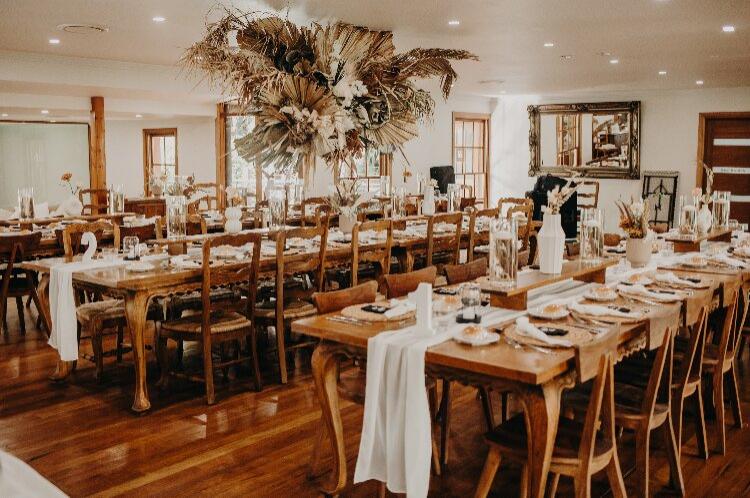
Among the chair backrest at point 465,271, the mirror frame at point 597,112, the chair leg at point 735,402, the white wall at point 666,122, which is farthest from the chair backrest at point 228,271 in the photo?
the mirror frame at point 597,112

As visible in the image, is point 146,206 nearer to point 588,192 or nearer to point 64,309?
point 588,192

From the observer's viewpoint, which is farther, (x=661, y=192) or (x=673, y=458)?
(x=661, y=192)

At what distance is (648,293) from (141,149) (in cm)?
1463

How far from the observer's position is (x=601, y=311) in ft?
11.5

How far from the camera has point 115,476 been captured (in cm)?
368

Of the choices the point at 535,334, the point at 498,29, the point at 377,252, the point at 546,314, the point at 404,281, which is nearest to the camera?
the point at 535,334

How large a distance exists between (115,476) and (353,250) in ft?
8.12

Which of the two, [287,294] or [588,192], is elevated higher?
[588,192]

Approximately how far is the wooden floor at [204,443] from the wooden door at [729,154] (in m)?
8.75

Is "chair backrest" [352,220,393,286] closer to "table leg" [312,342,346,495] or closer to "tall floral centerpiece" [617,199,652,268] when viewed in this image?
"tall floral centerpiece" [617,199,652,268]

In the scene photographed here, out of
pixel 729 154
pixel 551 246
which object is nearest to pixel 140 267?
Result: pixel 551 246

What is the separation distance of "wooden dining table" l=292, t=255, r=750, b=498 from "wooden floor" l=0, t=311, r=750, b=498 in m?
0.52

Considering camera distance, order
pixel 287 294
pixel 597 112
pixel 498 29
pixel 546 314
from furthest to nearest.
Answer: pixel 597 112
pixel 498 29
pixel 287 294
pixel 546 314

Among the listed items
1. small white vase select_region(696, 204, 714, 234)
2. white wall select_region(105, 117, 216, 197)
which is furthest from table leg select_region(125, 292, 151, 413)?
white wall select_region(105, 117, 216, 197)
